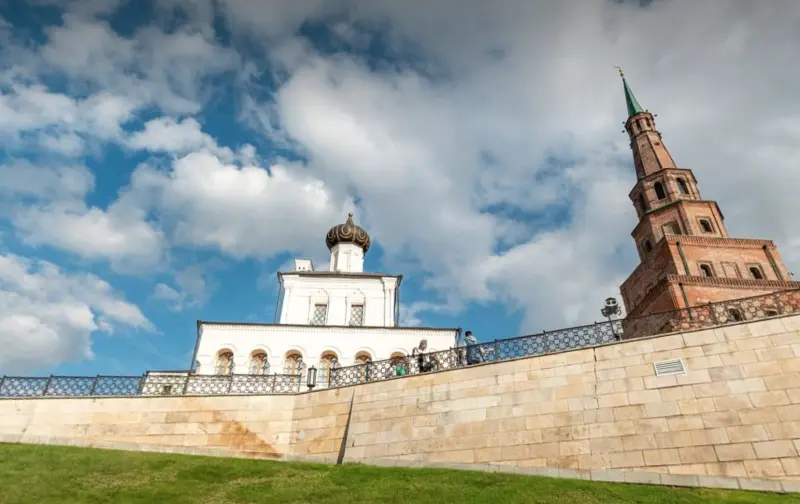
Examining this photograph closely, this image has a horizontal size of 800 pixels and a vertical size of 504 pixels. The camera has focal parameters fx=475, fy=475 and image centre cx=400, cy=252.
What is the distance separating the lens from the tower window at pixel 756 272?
26.9m

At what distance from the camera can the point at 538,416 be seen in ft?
41.1

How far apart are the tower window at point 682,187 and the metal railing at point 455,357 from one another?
17209mm

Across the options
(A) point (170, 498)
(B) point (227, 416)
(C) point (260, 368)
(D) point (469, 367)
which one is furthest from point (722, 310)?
(C) point (260, 368)

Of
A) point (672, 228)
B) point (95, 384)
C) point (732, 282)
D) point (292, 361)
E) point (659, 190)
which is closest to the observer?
point (95, 384)

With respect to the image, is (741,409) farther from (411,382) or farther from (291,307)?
(291,307)

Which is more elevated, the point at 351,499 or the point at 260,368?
the point at 260,368

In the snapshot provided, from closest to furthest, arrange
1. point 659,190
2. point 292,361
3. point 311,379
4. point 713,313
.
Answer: point 713,313
point 311,379
point 292,361
point 659,190

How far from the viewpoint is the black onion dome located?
35.7m

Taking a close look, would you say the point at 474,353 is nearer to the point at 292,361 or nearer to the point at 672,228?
the point at 292,361

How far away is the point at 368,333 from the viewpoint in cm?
2769

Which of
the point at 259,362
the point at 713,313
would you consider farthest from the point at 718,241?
the point at 259,362

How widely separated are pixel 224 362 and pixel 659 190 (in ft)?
98.6

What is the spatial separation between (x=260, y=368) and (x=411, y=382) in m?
14.4

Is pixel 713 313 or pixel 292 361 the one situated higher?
pixel 292 361
